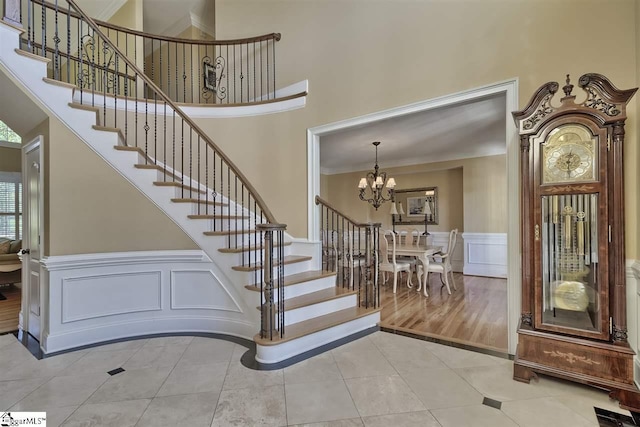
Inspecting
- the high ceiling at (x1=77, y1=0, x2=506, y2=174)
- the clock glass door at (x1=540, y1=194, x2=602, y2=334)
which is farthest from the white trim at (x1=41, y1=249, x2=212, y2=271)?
the clock glass door at (x1=540, y1=194, x2=602, y2=334)

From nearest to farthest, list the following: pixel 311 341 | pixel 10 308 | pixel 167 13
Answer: pixel 311 341
pixel 10 308
pixel 167 13

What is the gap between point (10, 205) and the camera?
678 cm

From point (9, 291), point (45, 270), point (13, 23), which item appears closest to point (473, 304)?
point (45, 270)

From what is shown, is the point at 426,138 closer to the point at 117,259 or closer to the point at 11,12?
the point at 117,259

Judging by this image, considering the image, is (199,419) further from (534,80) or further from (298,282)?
(534,80)

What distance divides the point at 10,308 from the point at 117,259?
2667mm

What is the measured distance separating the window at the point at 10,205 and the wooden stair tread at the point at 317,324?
7692 millimetres

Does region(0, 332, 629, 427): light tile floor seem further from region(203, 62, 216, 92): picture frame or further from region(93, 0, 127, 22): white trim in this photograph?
region(93, 0, 127, 22): white trim

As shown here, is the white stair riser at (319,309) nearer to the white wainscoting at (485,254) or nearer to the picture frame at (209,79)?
the white wainscoting at (485,254)

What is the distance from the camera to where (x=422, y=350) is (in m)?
2.76

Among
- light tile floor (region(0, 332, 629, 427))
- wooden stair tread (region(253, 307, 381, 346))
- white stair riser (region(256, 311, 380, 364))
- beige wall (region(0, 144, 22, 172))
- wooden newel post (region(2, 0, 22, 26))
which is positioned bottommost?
light tile floor (region(0, 332, 629, 427))

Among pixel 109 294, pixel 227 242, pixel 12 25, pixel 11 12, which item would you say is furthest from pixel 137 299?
pixel 11 12

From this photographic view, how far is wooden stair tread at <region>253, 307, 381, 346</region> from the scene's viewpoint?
255cm

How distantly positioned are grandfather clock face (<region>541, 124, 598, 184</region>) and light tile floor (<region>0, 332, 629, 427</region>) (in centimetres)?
152
